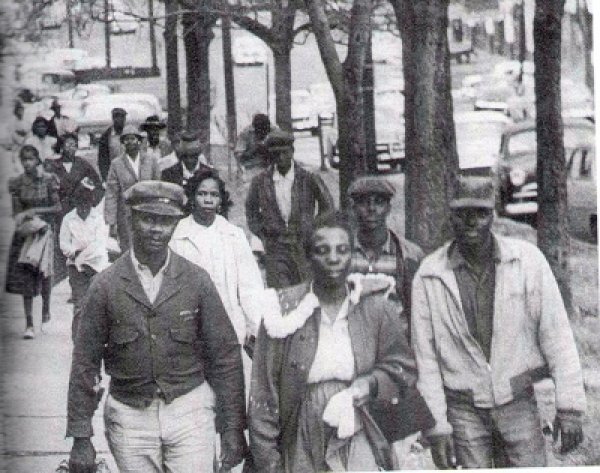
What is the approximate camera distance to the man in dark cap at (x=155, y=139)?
8117mm

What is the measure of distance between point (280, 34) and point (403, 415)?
2.66 meters

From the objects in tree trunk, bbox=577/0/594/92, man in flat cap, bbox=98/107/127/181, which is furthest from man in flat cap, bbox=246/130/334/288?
tree trunk, bbox=577/0/594/92

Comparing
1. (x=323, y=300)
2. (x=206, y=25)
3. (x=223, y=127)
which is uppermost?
(x=206, y=25)

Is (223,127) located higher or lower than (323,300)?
higher

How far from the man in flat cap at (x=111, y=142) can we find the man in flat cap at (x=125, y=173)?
0.03m

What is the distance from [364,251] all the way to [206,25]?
1.85 m

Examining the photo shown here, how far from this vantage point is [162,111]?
26.7ft

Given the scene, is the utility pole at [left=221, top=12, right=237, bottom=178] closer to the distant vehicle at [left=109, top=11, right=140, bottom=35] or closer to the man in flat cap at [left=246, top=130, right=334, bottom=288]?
the man in flat cap at [left=246, top=130, right=334, bottom=288]

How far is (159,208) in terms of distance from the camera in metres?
7.90

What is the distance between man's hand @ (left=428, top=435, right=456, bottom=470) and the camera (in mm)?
7980

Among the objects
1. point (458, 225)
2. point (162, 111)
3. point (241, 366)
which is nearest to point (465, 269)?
point (458, 225)

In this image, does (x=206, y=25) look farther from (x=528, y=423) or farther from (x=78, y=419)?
(x=528, y=423)

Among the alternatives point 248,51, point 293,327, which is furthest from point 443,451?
point 248,51

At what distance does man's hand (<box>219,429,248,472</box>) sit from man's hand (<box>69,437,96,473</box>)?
832 millimetres
